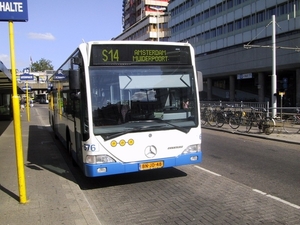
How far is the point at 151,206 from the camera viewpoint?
5.42 meters

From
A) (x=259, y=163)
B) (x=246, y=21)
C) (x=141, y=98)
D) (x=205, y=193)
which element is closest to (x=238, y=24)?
(x=246, y=21)

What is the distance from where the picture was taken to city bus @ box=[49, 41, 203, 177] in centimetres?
612

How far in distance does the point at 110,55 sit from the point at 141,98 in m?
1.03

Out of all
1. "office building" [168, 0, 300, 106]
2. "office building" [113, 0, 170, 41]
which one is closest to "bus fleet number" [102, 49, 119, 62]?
"office building" [168, 0, 300, 106]

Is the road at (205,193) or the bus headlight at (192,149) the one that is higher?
the bus headlight at (192,149)

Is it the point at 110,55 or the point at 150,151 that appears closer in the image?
the point at 110,55

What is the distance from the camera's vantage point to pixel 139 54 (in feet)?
21.5

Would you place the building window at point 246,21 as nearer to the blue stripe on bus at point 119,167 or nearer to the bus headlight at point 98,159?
the blue stripe on bus at point 119,167

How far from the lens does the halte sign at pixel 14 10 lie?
509 cm

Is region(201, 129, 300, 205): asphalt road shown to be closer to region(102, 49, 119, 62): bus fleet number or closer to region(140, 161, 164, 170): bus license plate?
region(140, 161, 164, 170): bus license plate

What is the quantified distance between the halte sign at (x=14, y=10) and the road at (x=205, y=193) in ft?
10.9

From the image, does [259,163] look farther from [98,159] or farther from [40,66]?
[40,66]

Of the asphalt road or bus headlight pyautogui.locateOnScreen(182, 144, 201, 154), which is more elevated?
bus headlight pyautogui.locateOnScreen(182, 144, 201, 154)

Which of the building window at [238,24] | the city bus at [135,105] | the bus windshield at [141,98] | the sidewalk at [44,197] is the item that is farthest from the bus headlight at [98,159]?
the building window at [238,24]
